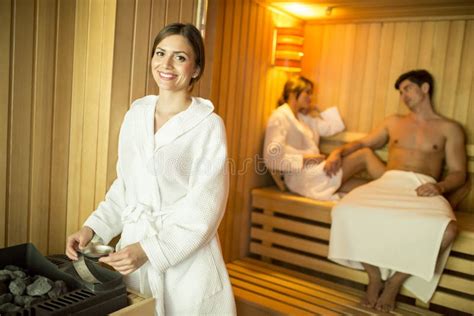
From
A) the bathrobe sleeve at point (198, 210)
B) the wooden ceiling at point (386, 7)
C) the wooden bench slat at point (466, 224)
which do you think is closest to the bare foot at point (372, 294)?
the wooden bench slat at point (466, 224)

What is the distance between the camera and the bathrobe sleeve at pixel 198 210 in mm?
1522

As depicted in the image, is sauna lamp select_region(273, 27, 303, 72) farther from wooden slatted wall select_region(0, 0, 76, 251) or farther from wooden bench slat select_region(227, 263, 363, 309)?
wooden slatted wall select_region(0, 0, 76, 251)

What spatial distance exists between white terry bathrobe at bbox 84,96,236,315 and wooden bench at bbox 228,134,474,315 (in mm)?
1384

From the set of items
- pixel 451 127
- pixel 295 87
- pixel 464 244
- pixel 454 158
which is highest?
pixel 295 87

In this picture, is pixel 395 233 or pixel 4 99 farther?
pixel 395 233

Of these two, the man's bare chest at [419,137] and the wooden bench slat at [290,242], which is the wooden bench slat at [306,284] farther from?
the man's bare chest at [419,137]

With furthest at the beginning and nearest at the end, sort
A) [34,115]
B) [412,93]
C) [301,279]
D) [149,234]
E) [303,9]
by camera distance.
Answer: [303,9], [412,93], [301,279], [34,115], [149,234]

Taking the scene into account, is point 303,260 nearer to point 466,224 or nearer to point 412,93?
point 466,224

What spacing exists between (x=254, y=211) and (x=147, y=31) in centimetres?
218

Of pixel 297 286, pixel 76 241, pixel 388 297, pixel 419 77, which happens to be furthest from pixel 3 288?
pixel 419 77

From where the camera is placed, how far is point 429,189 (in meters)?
3.28

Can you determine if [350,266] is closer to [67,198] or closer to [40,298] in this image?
[67,198]

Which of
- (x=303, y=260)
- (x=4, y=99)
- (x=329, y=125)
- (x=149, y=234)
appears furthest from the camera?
(x=329, y=125)

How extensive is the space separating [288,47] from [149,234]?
2686mm
